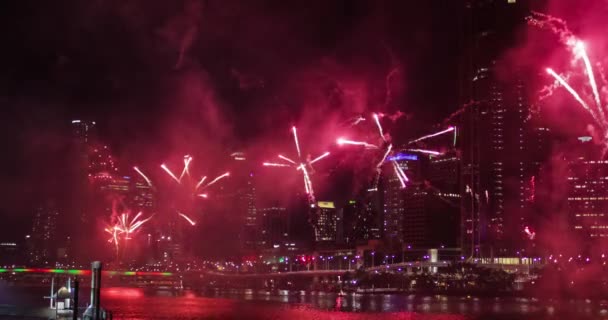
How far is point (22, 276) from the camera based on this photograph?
14838 centimetres

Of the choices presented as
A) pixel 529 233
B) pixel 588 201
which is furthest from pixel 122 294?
pixel 588 201

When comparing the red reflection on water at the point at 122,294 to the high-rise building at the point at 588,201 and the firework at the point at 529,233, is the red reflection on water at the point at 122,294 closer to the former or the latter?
the firework at the point at 529,233

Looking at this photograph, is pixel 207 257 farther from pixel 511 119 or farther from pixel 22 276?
pixel 511 119

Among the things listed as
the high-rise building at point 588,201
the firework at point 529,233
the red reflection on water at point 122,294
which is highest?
the high-rise building at point 588,201

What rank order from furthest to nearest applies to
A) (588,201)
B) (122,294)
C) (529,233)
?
1. (529,233)
2. (588,201)
3. (122,294)

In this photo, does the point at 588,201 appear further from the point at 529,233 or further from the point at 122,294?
the point at 122,294

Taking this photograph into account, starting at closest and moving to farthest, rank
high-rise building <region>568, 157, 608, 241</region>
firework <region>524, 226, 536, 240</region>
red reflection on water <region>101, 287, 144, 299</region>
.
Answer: red reflection on water <region>101, 287, 144, 299</region>, high-rise building <region>568, 157, 608, 241</region>, firework <region>524, 226, 536, 240</region>

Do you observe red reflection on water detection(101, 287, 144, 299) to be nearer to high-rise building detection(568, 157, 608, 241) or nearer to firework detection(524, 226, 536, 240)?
firework detection(524, 226, 536, 240)

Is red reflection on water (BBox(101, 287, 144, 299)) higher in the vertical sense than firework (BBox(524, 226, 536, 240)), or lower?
lower

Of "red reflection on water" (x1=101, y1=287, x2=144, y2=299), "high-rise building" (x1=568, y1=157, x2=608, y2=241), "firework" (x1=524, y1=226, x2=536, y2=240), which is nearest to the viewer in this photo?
"red reflection on water" (x1=101, y1=287, x2=144, y2=299)

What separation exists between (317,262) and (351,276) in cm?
2418

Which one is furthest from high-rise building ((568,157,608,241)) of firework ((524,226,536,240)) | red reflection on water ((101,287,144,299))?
red reflection on water ((101,287,144,299))

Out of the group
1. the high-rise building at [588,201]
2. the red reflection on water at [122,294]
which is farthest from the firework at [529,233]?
the red reflection on water at [122,294]

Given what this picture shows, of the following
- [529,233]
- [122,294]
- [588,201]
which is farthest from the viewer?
[529,233]
